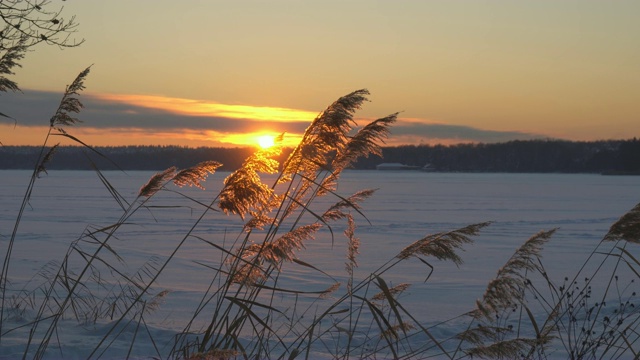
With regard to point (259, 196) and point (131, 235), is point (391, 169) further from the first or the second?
point (259, 196)

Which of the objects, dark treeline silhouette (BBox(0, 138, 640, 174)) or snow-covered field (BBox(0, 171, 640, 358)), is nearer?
snow-covered field (BBox(0, 171, 640, 358))

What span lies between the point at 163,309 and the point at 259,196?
5.41 metres

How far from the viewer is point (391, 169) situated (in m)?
117

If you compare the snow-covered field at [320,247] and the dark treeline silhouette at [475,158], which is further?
the dark treeline silhouette at [475,158]

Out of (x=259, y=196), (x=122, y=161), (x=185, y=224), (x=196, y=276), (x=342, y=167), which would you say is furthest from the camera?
(x=122, y=161)

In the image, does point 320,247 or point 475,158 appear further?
point 475,158

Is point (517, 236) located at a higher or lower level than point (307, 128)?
lower

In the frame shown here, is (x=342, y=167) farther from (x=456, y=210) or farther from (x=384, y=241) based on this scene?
(x=456, y=210)

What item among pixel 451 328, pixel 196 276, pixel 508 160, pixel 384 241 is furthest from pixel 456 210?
pixel 508 160

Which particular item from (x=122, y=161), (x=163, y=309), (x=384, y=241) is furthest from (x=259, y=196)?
(x=122, y=161)

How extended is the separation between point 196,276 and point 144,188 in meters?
7.43

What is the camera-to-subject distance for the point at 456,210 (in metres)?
24.1

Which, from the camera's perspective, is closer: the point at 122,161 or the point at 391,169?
the point at 122,161

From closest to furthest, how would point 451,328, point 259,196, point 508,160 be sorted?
point 259,196, point 451,328, point 508,160
